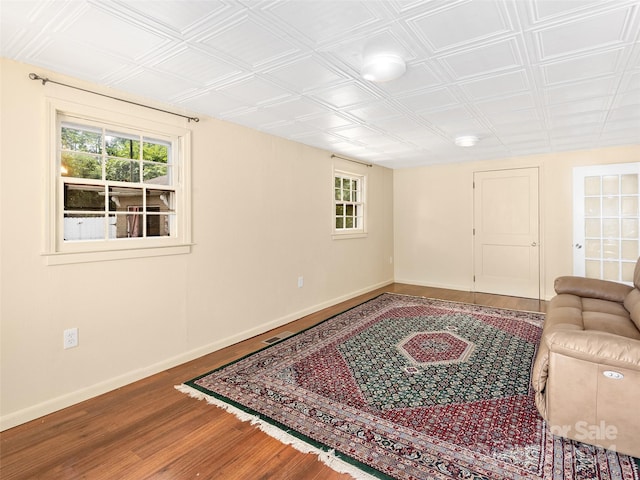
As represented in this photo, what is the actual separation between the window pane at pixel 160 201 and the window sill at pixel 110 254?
346mm

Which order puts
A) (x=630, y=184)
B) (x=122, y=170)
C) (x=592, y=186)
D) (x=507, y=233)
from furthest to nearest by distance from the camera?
(x=507, y=233)
(x=592, y=186)
(x=630, y=184)
(x=122, y=170)

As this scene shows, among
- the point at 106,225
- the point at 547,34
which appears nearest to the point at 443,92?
the point at 547,34

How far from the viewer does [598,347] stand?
178cm

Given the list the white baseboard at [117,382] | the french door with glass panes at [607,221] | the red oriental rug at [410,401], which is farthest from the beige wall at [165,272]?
the french door with glass panes at [607,221]

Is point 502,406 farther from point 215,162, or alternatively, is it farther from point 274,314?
point 215,162

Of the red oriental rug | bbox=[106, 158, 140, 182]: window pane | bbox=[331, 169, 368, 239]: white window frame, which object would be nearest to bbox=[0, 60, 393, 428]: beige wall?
bbox=[331, 169, 368, 239]: white window frame

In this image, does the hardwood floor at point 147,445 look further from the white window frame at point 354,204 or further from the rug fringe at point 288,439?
the white window frame at point 354,204

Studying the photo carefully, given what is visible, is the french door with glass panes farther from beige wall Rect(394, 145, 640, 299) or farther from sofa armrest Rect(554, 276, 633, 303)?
sofa armrest Rect(554, 276, 633, 303)

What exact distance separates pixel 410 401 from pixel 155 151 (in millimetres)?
2843

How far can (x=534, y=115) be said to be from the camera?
325cm

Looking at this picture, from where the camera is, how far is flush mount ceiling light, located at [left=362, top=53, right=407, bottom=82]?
2.06m

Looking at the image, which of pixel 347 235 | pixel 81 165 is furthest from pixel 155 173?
pixel 347 235

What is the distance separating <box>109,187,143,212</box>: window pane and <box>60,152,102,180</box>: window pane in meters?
0.16

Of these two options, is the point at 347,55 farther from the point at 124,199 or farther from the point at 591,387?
the point at 591,387
